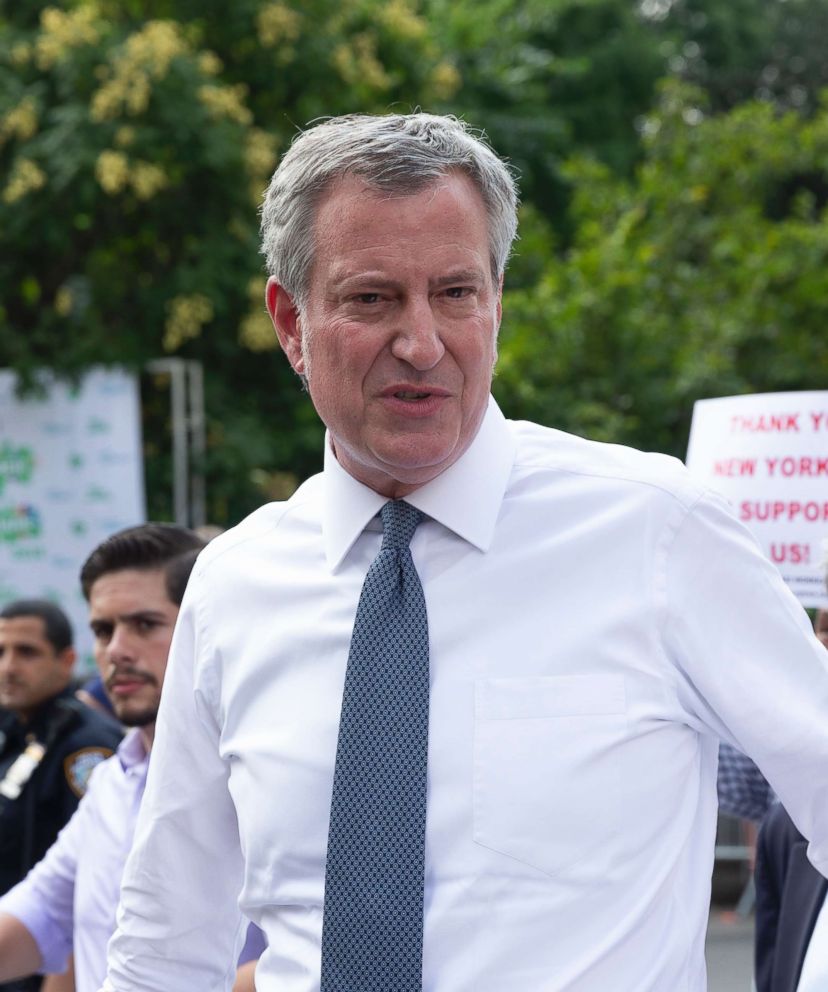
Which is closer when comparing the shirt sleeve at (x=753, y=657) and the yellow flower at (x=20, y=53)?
the shirt sleeve at (x=753, y=657)

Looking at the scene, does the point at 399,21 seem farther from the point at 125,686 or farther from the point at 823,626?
the point at 823,626

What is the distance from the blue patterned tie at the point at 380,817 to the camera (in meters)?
1.83

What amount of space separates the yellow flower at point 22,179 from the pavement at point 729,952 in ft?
21.8

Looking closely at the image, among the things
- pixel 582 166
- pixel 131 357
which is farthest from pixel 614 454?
pixel 582 166

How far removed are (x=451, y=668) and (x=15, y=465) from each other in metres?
8.76

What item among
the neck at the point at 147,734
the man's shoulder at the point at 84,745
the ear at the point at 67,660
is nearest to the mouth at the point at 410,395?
the neck at the point at 147,734

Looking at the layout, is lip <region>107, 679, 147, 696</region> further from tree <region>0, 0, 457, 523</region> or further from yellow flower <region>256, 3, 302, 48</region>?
yellow flower <region>256, 3, 302, 48</region>

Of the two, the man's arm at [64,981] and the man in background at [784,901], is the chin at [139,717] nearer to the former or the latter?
the man's arm at [64,981]

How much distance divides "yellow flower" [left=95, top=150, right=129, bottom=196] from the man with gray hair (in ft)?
29.9

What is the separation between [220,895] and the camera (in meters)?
2.20

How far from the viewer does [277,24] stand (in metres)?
11.7

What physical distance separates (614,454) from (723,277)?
12.1 metres

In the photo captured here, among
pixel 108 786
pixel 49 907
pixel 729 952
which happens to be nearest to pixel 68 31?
pixel 729 952

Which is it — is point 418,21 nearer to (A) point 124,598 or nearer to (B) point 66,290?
(B) point 66,290
